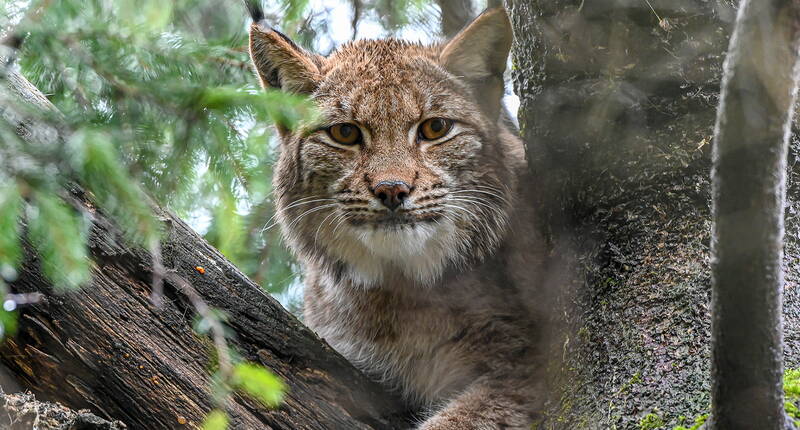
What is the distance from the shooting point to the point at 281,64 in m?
4.20

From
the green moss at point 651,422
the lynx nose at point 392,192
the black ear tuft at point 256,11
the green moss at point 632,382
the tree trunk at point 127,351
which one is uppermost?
the black ear tuft at point 256,11

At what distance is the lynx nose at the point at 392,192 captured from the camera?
365 centimetres

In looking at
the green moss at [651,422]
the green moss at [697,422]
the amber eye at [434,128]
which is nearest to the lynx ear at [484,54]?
the amber eye at [434,128]

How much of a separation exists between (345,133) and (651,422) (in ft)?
7.01

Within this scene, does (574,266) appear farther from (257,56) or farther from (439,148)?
(257,56)

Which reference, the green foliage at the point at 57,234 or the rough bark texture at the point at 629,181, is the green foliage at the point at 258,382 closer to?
the green foliage at the point at 57,234

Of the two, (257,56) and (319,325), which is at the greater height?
(257,56)

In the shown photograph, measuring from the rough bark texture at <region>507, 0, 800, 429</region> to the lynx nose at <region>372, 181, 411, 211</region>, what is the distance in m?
0.67

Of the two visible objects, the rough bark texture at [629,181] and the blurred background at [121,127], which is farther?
the rough bark texture at [629,181]

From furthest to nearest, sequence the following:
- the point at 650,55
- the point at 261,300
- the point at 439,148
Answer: the point at 439,148 → the point at 261,300 → the point at 650,55

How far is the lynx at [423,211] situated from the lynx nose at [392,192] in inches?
0.7

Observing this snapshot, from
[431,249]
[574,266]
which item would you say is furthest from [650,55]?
[431,249]

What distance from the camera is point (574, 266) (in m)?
3.43

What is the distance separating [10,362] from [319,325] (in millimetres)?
1939
